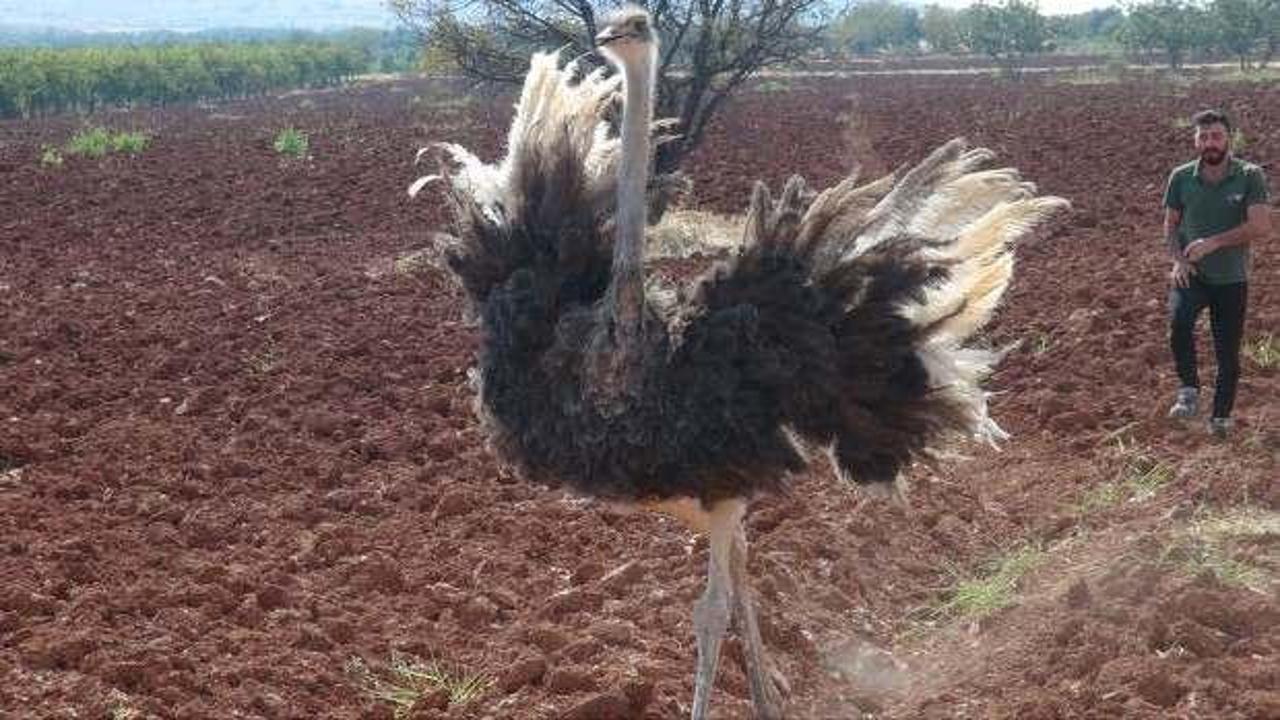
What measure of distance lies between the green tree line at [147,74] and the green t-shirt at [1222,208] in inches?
1771

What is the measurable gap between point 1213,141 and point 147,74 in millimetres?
55499

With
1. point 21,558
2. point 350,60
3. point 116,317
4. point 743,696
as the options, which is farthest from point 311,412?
point 350,60

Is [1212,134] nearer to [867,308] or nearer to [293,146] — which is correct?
[867,308]

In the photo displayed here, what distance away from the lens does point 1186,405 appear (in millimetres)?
7246

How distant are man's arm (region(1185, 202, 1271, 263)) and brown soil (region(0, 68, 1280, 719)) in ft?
2.78

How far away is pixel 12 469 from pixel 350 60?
78.2 metres

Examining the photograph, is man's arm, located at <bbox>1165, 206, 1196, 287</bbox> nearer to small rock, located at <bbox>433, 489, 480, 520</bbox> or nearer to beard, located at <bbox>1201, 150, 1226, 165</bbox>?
beard, located at <bbox>1201, 150, 1226, 165</bbox>

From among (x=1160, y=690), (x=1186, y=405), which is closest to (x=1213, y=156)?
(x=1186, y=405)

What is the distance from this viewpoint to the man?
6.73 m

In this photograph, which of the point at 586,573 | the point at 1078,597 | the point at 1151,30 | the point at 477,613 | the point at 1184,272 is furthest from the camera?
the point at 1151,30

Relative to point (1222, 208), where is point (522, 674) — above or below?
below

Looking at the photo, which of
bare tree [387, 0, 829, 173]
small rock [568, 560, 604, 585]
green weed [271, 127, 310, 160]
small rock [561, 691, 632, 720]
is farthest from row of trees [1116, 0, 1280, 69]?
small rock [561, 691, 632, 720]

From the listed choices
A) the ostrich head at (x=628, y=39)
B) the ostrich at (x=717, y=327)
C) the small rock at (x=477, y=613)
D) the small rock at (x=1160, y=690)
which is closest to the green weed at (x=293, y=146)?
the small rock at (x=477, y=613)

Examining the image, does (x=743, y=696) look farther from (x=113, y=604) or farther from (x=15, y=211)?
(x=15, y=211)
